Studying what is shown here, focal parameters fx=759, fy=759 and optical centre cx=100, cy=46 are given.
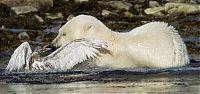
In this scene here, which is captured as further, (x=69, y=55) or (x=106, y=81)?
(x=69, y=55)

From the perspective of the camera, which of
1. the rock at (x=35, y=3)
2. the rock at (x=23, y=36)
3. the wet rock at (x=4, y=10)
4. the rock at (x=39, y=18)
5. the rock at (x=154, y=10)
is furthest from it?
the rock at (x=154, y=10)

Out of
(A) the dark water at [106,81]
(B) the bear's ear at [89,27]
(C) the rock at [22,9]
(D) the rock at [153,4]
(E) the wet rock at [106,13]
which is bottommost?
(A) the dark water at [106,81]

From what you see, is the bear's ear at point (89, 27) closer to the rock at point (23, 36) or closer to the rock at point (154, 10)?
the rock at point (23, 36)

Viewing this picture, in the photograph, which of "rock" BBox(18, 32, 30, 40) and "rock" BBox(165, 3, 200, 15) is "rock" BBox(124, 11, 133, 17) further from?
"rock" BBox(18, 32, 30, 40)

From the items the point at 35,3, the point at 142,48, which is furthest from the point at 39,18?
the point at 142,48

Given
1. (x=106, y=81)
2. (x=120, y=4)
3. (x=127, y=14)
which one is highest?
(x=120, y=4)

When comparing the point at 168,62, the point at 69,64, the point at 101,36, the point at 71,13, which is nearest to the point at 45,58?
the point at 69,64

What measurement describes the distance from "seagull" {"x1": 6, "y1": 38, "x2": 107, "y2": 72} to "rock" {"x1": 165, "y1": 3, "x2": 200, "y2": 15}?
10.8 m

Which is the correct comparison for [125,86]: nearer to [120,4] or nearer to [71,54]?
[71,54]

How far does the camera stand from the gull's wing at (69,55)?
10859mm

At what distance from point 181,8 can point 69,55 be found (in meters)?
11.2

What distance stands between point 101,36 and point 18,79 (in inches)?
66.2

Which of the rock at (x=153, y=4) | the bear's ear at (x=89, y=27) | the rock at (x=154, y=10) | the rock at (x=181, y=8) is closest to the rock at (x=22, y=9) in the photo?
the rock at (x=154, y=10)

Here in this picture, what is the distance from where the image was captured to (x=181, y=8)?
21672 millimetres
